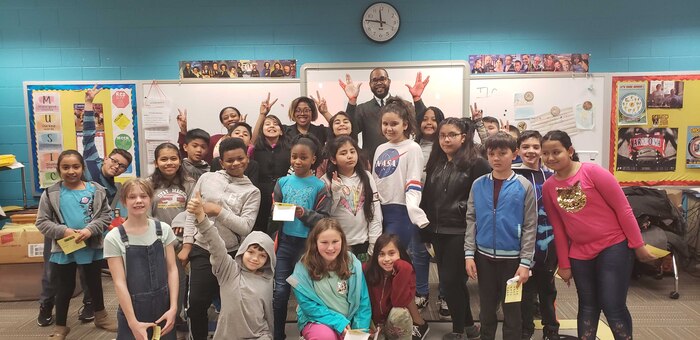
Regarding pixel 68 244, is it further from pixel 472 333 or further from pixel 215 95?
pixel 472 333

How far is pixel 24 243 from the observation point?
3574 millimetres

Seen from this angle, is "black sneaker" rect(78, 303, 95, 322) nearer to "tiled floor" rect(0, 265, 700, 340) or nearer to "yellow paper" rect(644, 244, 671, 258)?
"tiled floor" rect(0, 265, 700, 340)

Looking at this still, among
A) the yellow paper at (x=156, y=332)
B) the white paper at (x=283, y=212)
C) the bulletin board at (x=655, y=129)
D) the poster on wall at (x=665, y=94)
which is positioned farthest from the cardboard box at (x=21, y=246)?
the poster on wall at (x=665, y=94)

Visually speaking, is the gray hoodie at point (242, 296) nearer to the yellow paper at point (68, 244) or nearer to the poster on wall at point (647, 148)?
the yellow paper at point (68, 244)

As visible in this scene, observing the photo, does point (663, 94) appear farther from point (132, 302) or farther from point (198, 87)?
point (132, 302)

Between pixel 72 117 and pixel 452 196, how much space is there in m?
4.18

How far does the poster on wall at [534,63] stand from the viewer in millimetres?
4551

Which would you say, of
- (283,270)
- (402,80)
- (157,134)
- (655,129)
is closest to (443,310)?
(283,270)

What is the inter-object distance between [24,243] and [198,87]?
208 centimetres

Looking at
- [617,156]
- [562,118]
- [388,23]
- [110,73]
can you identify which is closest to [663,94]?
[617,156]

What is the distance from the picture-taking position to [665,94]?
4.51 metres

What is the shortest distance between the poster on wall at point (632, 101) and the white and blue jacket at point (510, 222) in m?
2.97

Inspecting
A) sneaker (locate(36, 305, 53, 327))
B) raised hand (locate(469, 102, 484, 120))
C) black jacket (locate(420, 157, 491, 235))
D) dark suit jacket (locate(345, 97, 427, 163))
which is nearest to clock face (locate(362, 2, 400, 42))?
raised hand (locate(469, 102, 484, 120))

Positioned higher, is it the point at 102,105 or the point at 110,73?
the point at 110,73
